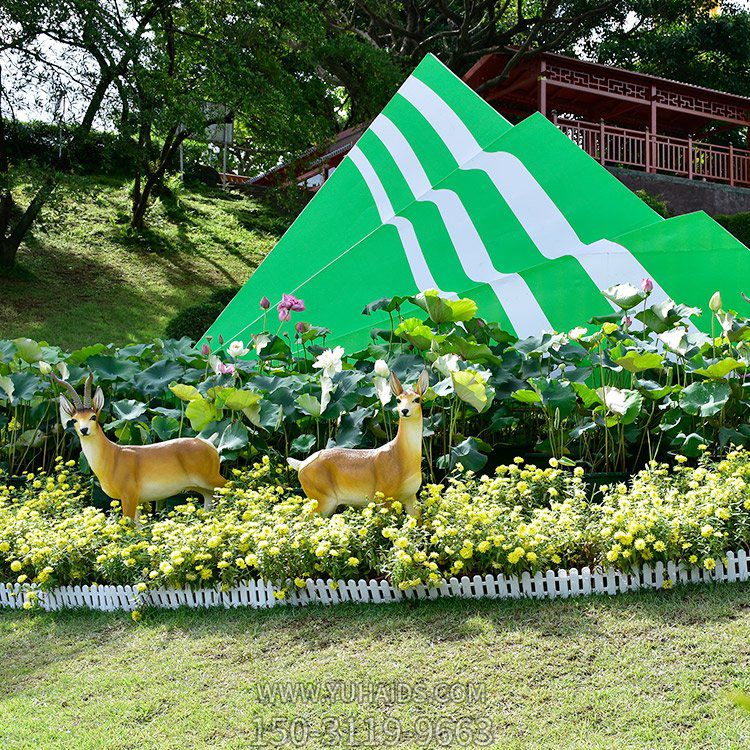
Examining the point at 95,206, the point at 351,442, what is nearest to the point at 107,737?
the point at 351,442

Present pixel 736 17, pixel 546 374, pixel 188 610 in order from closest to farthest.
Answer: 1. pixel 188 610
2. pixel 546 374
3. pixel 736 17

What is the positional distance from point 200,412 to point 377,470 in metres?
1.23

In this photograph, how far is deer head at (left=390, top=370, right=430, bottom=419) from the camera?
137 inches

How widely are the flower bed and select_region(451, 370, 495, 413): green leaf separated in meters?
0.34

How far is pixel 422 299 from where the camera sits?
4730mm

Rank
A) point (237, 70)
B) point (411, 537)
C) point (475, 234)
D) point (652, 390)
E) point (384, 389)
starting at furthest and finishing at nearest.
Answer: point (237, 70) < point (475, 234) < point (652, 390) < point (384, 389) < point (411, 537)

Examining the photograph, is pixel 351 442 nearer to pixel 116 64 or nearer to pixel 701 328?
pixel 701 328

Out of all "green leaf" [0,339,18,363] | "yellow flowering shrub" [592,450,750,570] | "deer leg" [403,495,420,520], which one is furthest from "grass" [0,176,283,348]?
"yellow flowering shrub" [592,450,750,570]

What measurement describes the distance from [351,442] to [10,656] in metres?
1.79

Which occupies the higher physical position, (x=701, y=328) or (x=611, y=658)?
(x=701, y=328)

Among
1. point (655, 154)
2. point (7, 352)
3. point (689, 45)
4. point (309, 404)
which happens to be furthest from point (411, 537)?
point (689, 45)

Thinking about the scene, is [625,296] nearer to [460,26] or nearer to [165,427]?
[165,427]

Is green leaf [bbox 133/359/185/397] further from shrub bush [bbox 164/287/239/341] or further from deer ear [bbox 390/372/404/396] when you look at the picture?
shrub bush [bbox 164/287/239/341]

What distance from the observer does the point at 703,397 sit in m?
4.05
